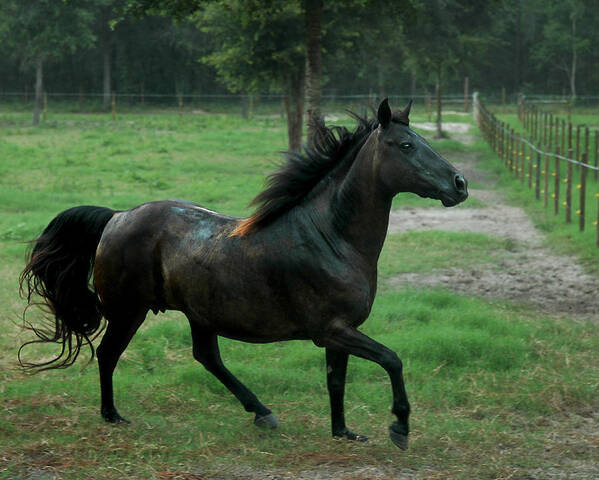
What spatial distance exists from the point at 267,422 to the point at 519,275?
562 centimetres

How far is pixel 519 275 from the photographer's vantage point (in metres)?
9.73

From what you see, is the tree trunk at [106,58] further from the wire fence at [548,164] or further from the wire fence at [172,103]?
the wire fence at [548,164]

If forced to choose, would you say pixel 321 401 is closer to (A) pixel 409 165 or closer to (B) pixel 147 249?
(B) pixel 147 249

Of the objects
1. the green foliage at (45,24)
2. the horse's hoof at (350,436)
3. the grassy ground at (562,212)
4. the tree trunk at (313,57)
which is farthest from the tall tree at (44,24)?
the horse's hoof at (350,436)

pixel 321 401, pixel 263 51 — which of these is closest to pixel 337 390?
pixel 321 401

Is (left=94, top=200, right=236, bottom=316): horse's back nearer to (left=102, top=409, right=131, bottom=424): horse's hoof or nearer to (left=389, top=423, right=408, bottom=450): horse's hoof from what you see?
(left=102, top=409, right=131, bottom=424): horse's hoof

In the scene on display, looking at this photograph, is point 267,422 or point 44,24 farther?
point 44,24

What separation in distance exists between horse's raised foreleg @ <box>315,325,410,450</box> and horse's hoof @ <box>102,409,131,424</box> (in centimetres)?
151

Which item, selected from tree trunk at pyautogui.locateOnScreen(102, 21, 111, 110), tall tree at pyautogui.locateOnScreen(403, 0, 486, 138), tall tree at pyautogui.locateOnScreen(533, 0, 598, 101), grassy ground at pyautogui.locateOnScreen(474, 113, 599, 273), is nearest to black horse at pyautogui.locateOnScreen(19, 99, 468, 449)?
grassy ground at pyautogui.locateOnScreen(474, 113, 599, 273)

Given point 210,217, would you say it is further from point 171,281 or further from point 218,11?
point 218,11

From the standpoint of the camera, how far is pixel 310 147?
4910 mm

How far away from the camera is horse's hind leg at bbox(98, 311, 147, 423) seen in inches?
198

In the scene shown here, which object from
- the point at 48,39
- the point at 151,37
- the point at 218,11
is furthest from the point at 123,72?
the point at 218,11

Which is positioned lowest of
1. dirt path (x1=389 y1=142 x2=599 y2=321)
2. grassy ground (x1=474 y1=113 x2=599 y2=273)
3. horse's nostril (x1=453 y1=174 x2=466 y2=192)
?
dirt path (x1=389 y1=142 x2=599 y2=321)
